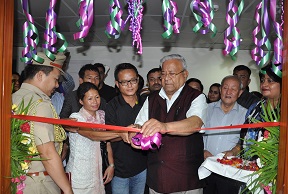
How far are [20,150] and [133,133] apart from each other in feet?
2.61

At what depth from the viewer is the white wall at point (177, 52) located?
8188mm

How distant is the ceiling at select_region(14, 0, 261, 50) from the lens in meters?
4.79

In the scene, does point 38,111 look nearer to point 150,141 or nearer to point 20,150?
point 20,150

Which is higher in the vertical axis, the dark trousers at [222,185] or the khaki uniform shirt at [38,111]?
the khaki uniform shirt at [38,111]

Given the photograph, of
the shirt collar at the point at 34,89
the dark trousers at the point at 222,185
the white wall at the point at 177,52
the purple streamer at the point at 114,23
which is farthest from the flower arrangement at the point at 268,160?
the white wall at the point at 177,52

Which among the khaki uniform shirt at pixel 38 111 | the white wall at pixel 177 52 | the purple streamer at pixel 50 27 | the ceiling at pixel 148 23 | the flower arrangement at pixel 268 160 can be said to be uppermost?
the ceiling at pixel 148 23

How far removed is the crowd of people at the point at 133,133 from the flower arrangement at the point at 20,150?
0.05 meters

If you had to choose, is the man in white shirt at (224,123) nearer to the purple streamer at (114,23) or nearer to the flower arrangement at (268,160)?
the flower arrangement at (268,160)

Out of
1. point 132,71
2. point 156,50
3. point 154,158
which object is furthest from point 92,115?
point 156,50

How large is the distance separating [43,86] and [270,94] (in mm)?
1793

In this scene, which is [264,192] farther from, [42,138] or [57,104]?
[57,104]

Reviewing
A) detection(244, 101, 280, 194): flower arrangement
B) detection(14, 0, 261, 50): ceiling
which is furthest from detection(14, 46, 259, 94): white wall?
detection(244, 101, 280, 194): flower arrangement

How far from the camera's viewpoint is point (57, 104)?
3.39 meters

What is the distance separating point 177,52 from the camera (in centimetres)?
817
